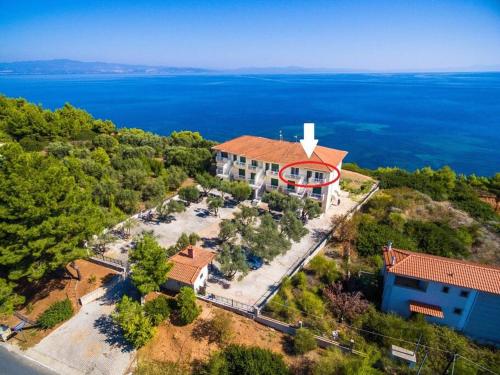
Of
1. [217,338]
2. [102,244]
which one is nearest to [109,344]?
[217,338]

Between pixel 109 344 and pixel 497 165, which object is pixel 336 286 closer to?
pixel 109 344

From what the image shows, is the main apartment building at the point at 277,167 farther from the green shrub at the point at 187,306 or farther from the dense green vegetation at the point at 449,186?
the green shrub at the point at 187,306

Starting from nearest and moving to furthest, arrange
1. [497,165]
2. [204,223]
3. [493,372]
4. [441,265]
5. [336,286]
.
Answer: [493,372]
[441,265]
[336,286]
[204,223]
[497,165]

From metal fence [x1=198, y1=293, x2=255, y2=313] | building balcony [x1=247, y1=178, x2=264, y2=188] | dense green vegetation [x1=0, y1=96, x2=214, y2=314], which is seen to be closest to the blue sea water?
building balcony [x1=247, y1=178, x2=264, y2=188]

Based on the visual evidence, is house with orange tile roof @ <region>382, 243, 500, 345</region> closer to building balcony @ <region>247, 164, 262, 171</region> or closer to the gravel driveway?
the gravel driveway

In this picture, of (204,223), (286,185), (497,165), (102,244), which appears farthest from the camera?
(497,165)

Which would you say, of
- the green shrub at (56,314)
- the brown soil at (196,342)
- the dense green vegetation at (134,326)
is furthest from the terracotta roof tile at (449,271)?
the green shrub at (56,314)

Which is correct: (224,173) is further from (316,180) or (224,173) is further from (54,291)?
(54,291)
